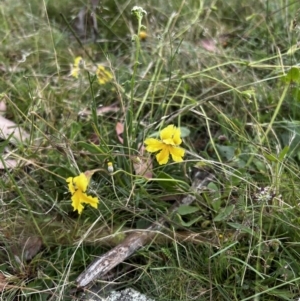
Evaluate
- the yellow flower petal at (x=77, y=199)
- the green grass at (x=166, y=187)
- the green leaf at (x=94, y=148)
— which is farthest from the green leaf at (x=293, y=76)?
the yellow flower petal at (x=77, y=199)

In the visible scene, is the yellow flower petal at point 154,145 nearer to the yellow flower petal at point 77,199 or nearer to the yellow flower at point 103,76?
the yellow flower petal at point 77,199

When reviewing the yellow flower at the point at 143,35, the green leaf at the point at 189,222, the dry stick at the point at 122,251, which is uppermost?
the yellow flower at the point at 143,35

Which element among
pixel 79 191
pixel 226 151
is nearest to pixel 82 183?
pixel 79 191

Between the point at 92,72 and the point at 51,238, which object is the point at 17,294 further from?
the point at 92,72

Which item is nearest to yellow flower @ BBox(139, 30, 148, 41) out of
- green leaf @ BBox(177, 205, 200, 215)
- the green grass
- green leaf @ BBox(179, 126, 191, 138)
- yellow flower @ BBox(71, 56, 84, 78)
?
the green grass

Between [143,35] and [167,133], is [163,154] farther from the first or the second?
[143,35]

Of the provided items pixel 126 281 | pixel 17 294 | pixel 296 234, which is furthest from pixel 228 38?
pixel 17 294
